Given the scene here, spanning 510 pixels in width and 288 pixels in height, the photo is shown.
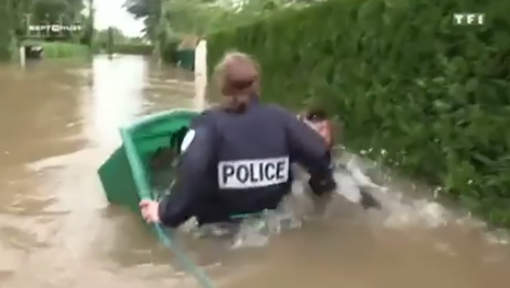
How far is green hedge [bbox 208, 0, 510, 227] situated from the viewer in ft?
23.3

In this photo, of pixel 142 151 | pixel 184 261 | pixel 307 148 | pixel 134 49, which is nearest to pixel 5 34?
pixel 142 151

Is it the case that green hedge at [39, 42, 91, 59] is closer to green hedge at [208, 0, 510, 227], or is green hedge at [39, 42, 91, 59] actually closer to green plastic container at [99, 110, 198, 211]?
green hedge at [208, 0, 510, 227]

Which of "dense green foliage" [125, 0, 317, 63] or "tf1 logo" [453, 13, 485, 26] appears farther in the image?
"dense green foliage" [125, 0, 317, 63]

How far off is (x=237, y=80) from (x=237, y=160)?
51 centimetres

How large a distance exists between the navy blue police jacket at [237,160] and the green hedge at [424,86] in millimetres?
1882

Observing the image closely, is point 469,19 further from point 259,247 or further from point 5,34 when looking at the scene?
point 5,34

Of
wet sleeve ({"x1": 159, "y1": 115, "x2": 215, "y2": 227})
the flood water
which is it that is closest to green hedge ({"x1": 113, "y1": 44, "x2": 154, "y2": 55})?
the flood water

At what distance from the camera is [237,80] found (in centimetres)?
543

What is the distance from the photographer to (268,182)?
5812 mm

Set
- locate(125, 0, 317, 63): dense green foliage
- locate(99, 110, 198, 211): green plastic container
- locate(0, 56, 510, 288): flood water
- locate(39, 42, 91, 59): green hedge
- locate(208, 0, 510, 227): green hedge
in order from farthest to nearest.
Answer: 1. locate(39, 42, 91, 59): green hedge
2. locate(125, 0, 317, 63): dense green foliage
3. locate(99, 110, 198, 211): green plastic container
4. locate(208, 0, 510, 227): green hedge
5. locate(0, 56, 510, 288): flood water

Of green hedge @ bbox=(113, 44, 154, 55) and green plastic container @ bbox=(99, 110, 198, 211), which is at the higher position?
green plastic container @ bbox=(99, 110, 198, 211)

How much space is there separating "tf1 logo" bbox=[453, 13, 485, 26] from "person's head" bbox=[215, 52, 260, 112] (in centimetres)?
255

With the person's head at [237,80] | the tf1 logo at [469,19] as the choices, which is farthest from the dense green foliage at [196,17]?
the person's head at [237,80]

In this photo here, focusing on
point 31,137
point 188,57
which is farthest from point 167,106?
point 188,57
